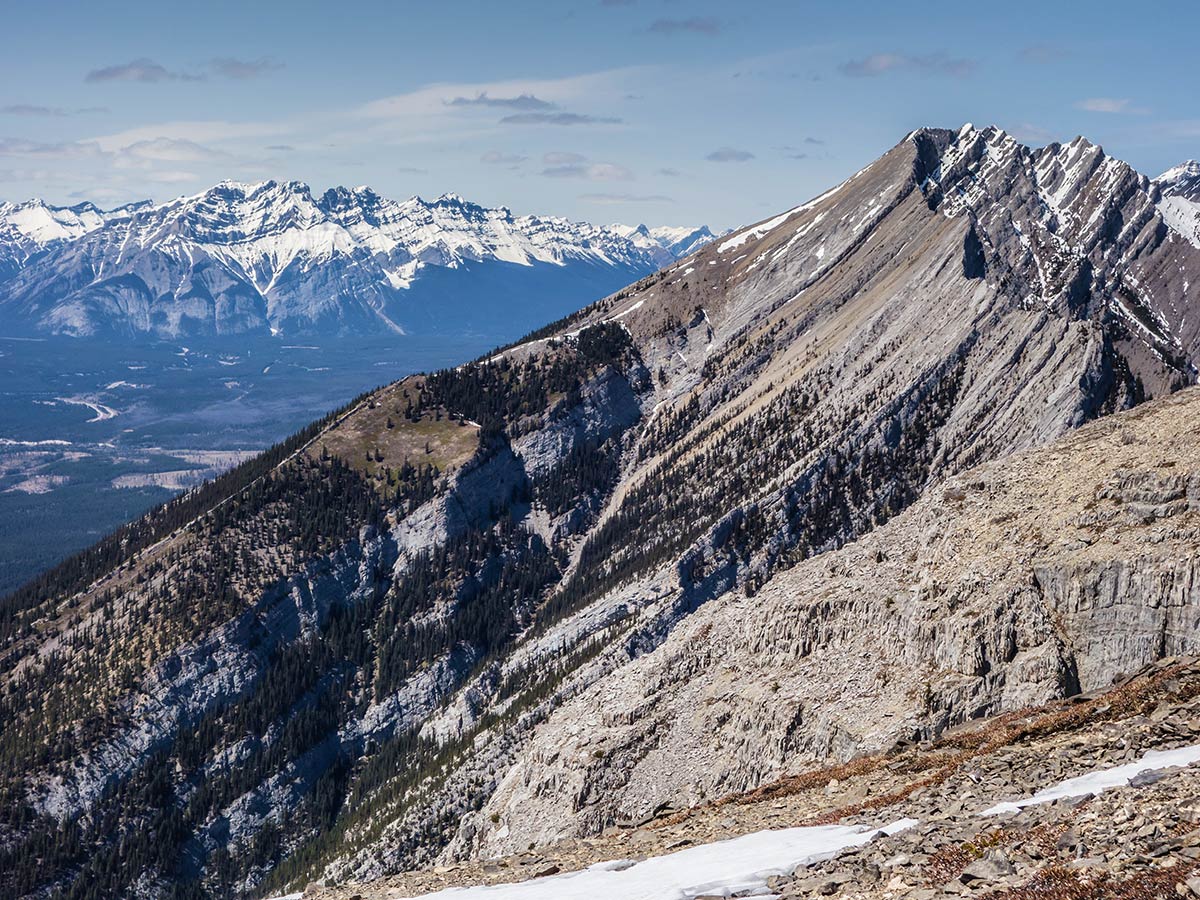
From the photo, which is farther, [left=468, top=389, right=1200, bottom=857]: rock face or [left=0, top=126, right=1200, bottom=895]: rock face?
[left=0, top=126, right=1200, bottom=895]: rock face

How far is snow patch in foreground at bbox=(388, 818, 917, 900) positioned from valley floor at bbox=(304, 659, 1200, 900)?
0.36ft

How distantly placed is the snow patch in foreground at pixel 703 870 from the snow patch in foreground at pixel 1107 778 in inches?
159

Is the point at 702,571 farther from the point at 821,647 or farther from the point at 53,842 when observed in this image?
the point at 53,842

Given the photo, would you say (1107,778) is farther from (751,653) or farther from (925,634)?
(751,653)

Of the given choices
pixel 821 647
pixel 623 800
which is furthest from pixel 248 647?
pixel 821 647

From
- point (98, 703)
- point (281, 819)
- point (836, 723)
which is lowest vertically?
point (281, 819)

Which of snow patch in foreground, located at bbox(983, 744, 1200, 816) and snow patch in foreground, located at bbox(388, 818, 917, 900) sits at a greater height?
snow patch in foreground, located at bbox(983, 744, 1200, 816)

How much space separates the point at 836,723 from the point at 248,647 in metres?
153

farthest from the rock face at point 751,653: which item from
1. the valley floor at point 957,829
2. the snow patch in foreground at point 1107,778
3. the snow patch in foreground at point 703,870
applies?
the snow patch in foreground at point 1107,778

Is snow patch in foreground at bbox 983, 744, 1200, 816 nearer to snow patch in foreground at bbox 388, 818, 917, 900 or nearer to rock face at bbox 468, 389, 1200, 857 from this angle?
snow patch in foreground at bbox 388, 818, 917, 900

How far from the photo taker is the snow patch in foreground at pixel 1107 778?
1443 inches

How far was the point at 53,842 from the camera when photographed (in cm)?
16750

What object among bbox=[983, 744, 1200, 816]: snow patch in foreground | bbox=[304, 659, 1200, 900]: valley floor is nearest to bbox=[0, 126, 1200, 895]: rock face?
bbox=[304, 659, 1200, 900]: valley floor

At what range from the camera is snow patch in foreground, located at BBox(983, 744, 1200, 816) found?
3666cm
